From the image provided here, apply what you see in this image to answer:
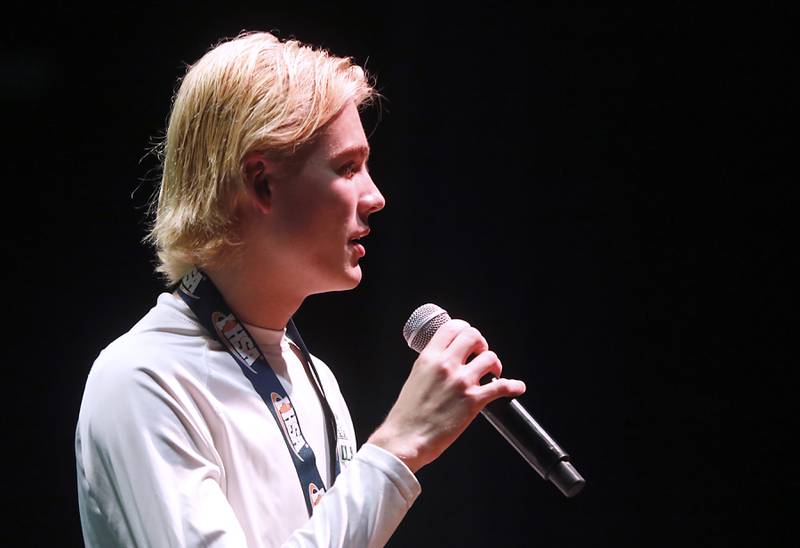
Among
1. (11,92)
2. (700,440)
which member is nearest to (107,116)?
(11,92)

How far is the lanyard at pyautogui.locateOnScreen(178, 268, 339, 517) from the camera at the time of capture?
1.22 m

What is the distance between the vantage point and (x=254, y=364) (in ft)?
4.12

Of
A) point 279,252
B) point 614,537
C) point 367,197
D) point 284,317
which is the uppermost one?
point 367,197

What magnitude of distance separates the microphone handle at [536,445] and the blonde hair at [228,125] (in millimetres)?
482

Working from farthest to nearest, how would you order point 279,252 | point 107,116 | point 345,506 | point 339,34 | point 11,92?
→ 1. point 339,34
2. point 107,116
3. point 11,92
4. point 279,252
5. point 345,506

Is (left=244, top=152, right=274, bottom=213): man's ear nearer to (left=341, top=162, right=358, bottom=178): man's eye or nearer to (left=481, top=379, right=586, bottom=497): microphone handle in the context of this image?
(left=341, top=162, right=358, bottom=178): man's eye

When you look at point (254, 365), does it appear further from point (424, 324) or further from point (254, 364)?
point (424, 324)

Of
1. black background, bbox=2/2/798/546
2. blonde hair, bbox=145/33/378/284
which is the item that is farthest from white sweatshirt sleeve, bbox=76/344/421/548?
black background, bbox=2/2/798/546

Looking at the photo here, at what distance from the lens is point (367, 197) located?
1.33 meters

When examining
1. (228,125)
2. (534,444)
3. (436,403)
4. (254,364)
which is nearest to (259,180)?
(228,125)

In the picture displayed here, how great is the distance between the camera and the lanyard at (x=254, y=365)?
122cm

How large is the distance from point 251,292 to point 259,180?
18 centimetres

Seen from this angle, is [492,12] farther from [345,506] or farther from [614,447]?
[345,506]

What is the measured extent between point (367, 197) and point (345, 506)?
1.64 feet
